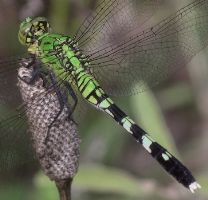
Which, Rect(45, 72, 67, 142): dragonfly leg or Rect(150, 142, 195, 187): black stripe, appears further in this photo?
Rect(150, 142, 195, 187): black stripe

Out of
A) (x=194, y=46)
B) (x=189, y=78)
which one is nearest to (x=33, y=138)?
(x=194, y=46)

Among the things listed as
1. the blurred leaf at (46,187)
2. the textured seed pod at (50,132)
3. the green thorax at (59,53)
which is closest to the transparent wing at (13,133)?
the textured seed pod at (50,132)

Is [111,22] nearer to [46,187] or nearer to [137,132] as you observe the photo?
[137,132]

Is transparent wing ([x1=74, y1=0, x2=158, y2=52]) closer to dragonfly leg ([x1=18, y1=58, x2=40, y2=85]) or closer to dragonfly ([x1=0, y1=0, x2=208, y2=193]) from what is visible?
dragonfly ([x1=0, y1=0, x2=208, y2=193])

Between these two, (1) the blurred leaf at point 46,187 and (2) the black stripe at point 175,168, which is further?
(1) the blurred leaf at point 46,187

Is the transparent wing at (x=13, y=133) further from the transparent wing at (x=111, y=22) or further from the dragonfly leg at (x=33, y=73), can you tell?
the transparent wing at (x=111, y=22)

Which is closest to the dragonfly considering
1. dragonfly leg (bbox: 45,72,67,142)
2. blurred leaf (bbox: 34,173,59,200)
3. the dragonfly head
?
the dragonfly head

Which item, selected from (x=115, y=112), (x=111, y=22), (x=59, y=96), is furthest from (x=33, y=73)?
(x=111, y=22)
